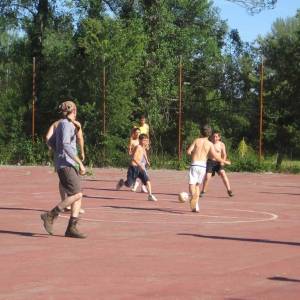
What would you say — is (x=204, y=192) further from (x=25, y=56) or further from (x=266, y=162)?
(x=25, y=56)

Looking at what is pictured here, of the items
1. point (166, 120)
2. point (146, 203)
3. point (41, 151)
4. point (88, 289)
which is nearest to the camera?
point (88, 289)

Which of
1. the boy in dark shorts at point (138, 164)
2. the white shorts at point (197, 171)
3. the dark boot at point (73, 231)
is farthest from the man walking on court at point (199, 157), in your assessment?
the dark boot at point (73, 231)

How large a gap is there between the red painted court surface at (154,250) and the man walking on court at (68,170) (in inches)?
11.1

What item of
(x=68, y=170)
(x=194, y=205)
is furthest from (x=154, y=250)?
(x=194, y=205)

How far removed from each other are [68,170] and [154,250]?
2.07 metres

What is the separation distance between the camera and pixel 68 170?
11117 millimetres

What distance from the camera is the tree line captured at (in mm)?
31375

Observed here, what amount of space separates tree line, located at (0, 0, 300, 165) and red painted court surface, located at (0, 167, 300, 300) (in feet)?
44.9

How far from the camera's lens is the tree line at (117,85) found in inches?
1235

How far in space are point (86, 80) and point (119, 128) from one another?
9.32 ft

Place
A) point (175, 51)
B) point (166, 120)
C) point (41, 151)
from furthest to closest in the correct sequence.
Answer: point (175, 51), point (166, 120), point (41, 151)

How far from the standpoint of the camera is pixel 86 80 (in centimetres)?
3262

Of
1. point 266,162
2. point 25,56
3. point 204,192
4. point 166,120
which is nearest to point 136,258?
point 204,192

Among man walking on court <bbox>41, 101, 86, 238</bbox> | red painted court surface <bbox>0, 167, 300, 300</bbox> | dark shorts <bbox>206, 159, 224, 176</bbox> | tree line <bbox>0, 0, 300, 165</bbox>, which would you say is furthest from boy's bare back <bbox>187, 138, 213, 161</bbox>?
tree line <bbox>0, 0, 300, 165</bbox>
